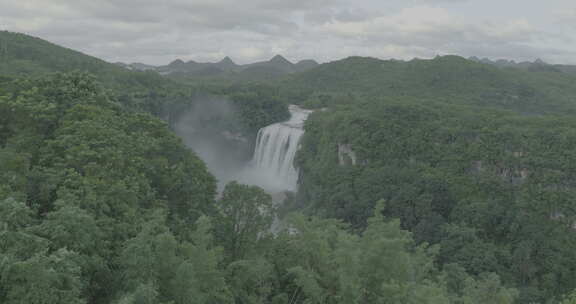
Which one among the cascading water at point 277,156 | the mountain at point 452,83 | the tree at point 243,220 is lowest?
the cascading water at point 277,156

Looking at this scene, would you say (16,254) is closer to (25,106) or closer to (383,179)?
(25,106)

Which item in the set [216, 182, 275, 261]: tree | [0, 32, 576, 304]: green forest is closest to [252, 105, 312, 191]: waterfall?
[0, 32, 576, 304]: green forest

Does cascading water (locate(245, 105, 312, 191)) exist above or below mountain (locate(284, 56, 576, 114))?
below

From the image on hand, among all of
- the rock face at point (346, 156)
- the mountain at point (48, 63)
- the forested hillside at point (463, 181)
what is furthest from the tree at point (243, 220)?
the mountain at point (48, 63)

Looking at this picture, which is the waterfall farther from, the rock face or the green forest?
the rock face

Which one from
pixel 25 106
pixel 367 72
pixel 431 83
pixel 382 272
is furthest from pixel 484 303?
pixel 367 72

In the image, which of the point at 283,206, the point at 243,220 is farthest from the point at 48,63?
the point at 243,220

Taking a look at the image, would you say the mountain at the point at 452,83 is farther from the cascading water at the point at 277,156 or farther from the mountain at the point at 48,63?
the mountain at the point at 48,63
